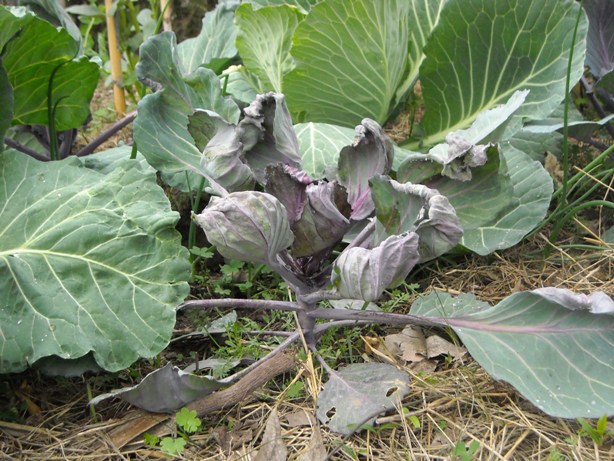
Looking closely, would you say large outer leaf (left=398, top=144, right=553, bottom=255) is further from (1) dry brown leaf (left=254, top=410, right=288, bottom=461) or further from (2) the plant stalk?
(2) the plant stalk

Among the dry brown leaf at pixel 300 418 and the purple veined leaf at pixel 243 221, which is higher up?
the purple veined leaf at pixel 243 221

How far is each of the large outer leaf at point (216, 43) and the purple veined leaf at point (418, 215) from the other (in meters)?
1.10

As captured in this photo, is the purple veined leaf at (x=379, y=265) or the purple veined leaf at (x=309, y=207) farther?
the purple veined leaf at (x=309, y=207)

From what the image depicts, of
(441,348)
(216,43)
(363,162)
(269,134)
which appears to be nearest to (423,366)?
(441,348)

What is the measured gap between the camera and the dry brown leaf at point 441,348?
53.8 inches

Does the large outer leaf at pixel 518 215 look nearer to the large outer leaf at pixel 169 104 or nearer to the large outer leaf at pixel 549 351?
the large outer leaf at pixel 549 351

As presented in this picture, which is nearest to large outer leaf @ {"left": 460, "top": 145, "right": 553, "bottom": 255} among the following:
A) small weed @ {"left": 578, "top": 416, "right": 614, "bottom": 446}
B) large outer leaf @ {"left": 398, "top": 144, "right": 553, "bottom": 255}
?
large outer leaf @ {"left": 398, "top": 144, "right": 553, "bottom": 255}

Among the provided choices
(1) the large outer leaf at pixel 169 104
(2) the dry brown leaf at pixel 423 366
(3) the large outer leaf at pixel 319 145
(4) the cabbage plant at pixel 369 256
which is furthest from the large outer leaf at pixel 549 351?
(1) the large outer leaf at pixel 169 104

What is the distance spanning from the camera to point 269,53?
196 centimetres

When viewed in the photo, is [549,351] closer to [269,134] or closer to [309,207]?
[309,207]

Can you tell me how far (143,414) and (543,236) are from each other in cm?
109

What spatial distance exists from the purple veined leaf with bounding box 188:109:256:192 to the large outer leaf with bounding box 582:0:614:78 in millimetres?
1257

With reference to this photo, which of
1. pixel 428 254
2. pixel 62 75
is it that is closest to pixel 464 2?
pixel 428 254

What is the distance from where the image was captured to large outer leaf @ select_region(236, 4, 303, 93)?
1.84 m
